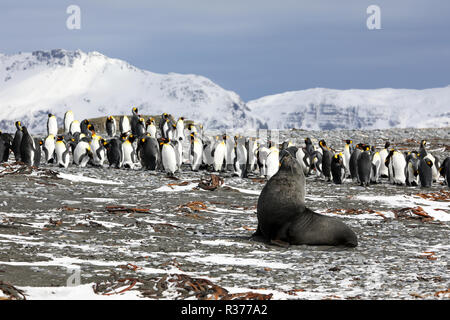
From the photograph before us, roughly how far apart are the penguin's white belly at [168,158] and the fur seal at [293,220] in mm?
11087

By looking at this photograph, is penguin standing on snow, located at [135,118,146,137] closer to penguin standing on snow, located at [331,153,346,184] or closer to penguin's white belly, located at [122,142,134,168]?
penguin's white belly, located at [122,142,134,168]

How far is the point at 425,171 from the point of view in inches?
784

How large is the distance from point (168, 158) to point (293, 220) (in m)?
11.6

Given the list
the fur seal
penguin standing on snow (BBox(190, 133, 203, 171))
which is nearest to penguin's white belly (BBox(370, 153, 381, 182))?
penguin standing on snow (BBox(190, 133, 203, 171))

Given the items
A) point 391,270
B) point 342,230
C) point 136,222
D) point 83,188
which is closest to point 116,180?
point 83,188

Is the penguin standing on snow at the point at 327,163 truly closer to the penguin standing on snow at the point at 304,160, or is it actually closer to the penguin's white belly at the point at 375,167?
the penguin standing on snow at the point at 304,160

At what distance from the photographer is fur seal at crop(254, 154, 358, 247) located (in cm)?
824

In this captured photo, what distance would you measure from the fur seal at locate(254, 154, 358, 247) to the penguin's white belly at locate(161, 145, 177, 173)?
11087mm

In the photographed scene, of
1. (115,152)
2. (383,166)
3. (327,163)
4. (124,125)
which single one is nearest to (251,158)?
(327,163)

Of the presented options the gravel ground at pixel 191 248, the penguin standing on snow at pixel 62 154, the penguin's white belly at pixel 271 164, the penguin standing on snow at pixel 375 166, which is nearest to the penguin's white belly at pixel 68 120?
the penguin standing on snow at pixel 62 154

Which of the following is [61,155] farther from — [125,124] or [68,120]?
[68,120]

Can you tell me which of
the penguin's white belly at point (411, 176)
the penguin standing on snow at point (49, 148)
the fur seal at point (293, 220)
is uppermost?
the penguin standing on snow at point (49, 148)

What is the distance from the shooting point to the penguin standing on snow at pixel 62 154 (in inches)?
792

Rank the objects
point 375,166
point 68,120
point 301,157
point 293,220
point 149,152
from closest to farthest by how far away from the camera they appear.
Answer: point 293,220 → point 149,152 → point 375,166 → point 301,157 → point 68,120
